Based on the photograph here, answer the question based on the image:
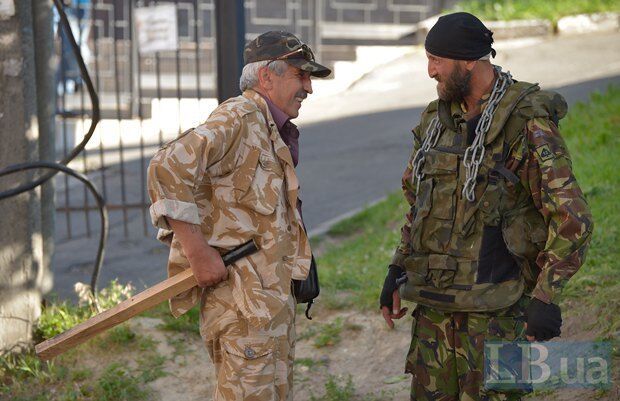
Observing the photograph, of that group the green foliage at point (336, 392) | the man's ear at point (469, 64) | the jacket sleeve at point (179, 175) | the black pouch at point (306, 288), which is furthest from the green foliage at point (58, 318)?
the man's ear at point (469, 64)

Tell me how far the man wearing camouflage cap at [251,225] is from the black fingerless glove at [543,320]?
89cm

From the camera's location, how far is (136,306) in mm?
3426

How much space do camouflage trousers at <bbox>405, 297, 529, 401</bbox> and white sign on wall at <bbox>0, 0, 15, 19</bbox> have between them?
Answer: 9.35ft

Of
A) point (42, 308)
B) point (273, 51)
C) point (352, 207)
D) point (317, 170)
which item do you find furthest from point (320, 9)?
point (273, 51)

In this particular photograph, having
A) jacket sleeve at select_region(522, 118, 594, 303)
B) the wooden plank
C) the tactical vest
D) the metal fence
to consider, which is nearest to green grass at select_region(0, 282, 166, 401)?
the wooden plank

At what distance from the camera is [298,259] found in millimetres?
3533

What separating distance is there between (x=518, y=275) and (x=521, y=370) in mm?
376

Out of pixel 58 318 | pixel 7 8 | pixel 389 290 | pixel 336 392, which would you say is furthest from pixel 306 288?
pixel 7 8

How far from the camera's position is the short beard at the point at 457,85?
335 cm

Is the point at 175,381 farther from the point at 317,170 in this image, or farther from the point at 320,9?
the point at 320,9

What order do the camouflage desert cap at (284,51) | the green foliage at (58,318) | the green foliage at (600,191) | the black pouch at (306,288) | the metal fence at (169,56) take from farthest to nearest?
the metal fence at (169,56)
the green foliage at (58,318)
the green foliage at (600,191)
the black pouch at (306,288)
the camouflage desert cap at (284,51)

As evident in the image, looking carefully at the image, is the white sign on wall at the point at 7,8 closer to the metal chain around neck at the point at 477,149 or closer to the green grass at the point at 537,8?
the metal chain around neck at the point at 477,149

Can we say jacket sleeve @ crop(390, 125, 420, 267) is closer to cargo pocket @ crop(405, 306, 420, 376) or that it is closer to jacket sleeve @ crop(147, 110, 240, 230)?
cargo pocket @ crop(405, 306, 420, 376)

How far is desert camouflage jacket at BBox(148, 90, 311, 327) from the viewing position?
3332 mm
